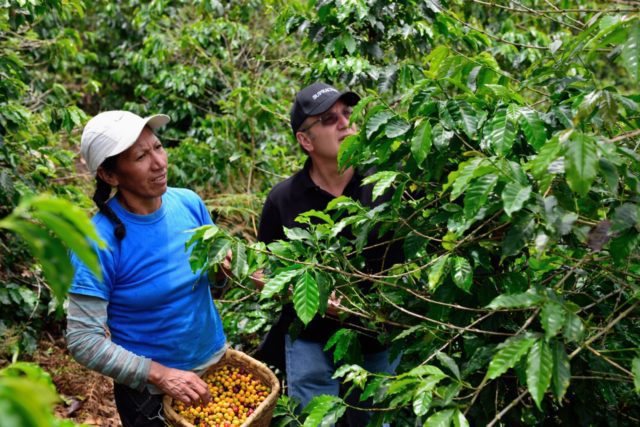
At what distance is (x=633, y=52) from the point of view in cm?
162

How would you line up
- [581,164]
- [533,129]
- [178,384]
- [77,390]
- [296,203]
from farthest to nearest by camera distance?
1. [77,390]
2. [296,203]
3. [178,384]
4. [533,129]
5. [581,164]

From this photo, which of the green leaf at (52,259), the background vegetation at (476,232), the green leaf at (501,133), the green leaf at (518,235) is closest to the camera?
the green leaf at (52,259)

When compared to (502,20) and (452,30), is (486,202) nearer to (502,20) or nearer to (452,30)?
(452,30)

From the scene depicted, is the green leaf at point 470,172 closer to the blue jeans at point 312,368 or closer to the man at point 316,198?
the man at point 316,198

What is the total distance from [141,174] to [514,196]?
1.53 m

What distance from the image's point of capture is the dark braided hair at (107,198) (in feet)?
8.31

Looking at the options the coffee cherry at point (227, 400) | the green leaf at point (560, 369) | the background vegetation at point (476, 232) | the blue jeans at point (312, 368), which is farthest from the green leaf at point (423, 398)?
the blue jeans at point (312, 368)

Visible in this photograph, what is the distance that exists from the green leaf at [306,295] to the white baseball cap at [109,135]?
95 cm

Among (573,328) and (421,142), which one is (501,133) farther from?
(573,328)

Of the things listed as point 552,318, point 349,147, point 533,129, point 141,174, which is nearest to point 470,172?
point 533,129

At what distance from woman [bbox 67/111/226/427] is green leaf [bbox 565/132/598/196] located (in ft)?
4.78

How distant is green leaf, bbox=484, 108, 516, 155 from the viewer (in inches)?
71.4

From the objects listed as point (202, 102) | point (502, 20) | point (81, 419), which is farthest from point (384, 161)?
point (202, 102)

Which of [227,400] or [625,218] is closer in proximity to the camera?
[625,218]
